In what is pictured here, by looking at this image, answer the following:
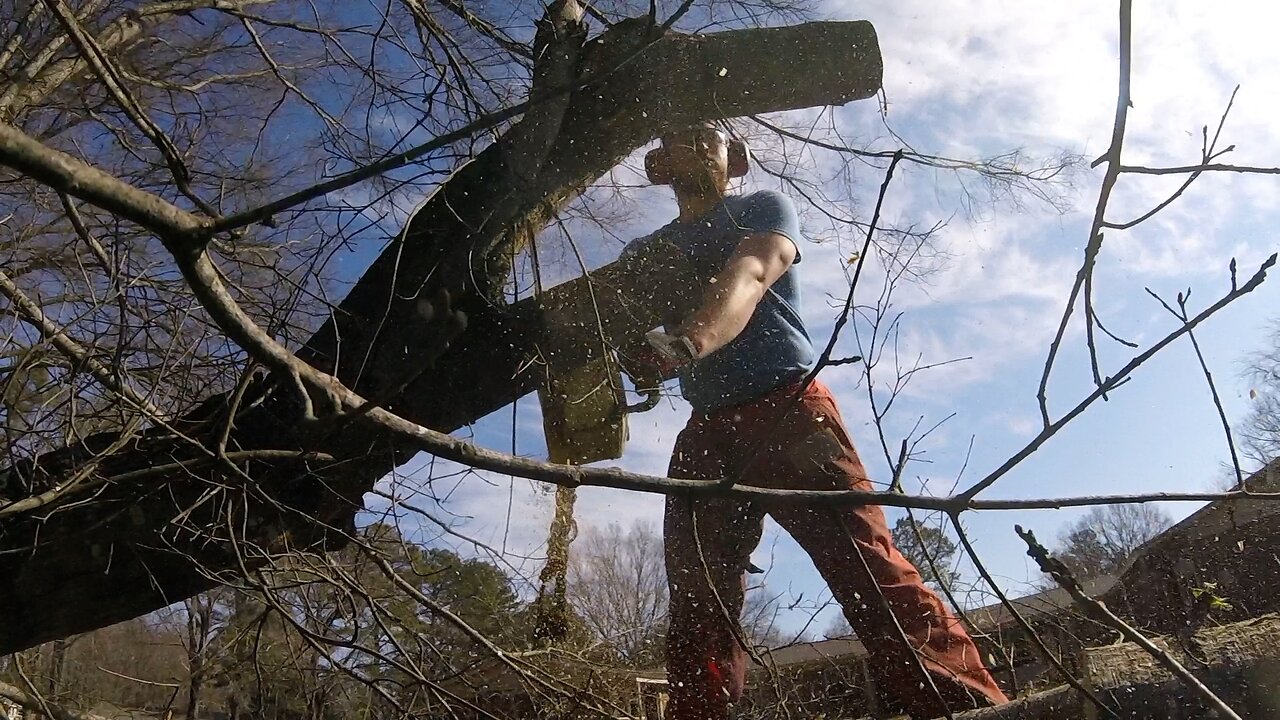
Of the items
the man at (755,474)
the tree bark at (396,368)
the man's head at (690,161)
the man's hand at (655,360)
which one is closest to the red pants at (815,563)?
the man at (755,474)

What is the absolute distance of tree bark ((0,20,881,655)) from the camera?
192 cm

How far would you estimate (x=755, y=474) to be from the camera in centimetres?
199

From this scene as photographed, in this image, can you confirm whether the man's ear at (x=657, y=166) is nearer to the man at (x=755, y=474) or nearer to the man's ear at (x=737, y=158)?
the man at (x=755, y=474)

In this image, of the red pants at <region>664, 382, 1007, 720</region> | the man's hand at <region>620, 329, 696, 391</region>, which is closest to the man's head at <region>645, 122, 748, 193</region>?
the man's hand at <region>620, 329, 696, 391</region>

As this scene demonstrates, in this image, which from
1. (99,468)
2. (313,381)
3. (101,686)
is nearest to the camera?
(313,381)

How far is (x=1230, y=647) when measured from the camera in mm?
1264

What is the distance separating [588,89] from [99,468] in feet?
5.18

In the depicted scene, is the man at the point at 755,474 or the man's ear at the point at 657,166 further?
the man's ear at the point at 657,166

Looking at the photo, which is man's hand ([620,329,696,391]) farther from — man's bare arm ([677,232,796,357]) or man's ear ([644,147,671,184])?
man's ear ([644,147,671,184])

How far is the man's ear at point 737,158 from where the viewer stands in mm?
2758

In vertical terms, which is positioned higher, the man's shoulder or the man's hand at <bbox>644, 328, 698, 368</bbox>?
the man's shoulder

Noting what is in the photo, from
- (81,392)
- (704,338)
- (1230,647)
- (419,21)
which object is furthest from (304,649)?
(1230,647)

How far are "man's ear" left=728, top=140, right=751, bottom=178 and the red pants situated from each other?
95 centimetres

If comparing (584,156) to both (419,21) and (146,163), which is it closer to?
(419,21)
